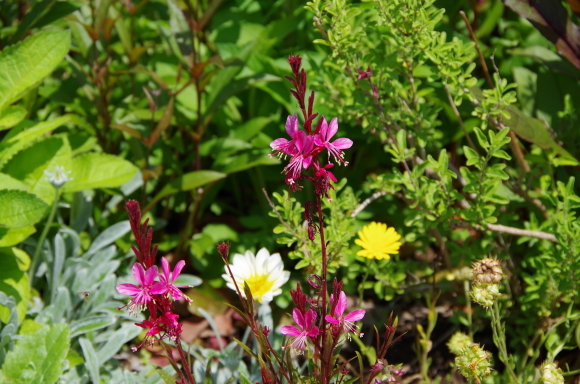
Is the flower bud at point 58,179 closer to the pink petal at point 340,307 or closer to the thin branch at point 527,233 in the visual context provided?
the pink petal at point 340,307

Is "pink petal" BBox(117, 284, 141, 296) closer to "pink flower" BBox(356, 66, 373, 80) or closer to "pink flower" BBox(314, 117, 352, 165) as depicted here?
"pink flower" BBox(314, 117, 352, 165)

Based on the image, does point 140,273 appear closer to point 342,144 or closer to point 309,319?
point 309,319

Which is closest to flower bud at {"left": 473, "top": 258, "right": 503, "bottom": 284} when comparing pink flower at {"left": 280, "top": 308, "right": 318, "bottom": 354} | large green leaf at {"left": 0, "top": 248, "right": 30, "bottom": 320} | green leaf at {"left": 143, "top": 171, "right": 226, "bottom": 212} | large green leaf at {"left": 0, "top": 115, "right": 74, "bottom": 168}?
pink flower at {"left": 280, "top": 308, "right": 318, "bottom": 354}

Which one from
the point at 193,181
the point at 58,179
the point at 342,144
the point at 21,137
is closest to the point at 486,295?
the point at 342,144

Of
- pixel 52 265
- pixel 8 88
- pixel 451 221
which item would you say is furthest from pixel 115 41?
pixel 451 221

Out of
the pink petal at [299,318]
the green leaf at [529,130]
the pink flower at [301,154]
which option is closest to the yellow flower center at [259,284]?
the pink petal at [299,318]
